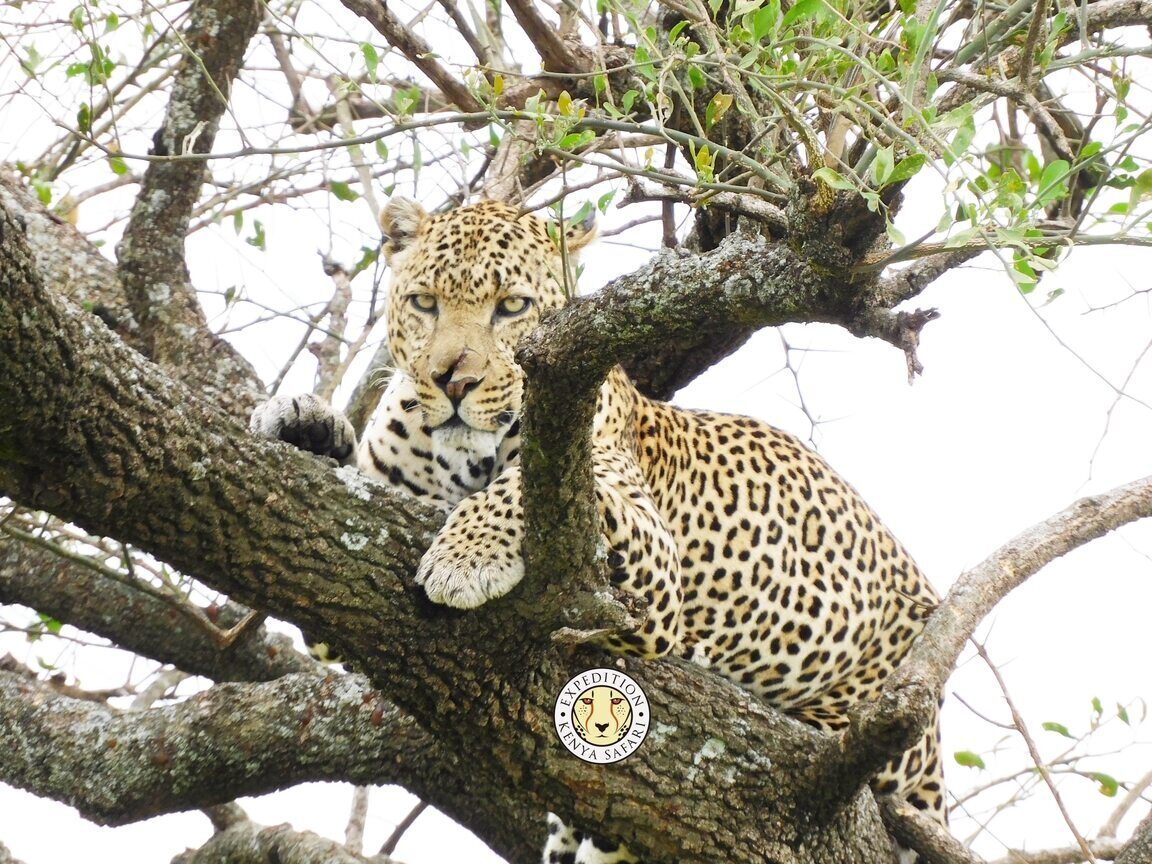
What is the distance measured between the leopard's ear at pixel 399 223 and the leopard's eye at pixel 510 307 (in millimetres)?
758

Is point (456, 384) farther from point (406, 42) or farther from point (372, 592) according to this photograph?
point (406, 42)

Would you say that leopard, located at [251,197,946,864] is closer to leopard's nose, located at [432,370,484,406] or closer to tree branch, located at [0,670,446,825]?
leopard's nose, located at [432,370,484,406]

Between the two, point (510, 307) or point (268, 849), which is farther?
point (268, 849)

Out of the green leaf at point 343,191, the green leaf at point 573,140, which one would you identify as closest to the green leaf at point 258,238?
the green leaf at point 343,191

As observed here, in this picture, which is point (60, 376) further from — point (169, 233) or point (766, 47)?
point (169, 233)

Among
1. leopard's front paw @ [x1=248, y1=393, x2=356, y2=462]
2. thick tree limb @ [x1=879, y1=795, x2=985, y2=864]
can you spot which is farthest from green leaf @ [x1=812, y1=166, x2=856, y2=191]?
leopard's front paw @ [x1=248, y1=393, x2=356, y2=462]

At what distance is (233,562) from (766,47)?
209cm

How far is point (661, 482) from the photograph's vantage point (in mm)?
6129

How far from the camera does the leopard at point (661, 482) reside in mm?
5496

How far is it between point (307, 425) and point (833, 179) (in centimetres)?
307

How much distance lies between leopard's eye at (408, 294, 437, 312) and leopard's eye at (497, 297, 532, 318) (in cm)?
28

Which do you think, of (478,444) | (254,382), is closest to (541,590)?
(478,444)

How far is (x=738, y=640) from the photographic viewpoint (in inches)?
238
